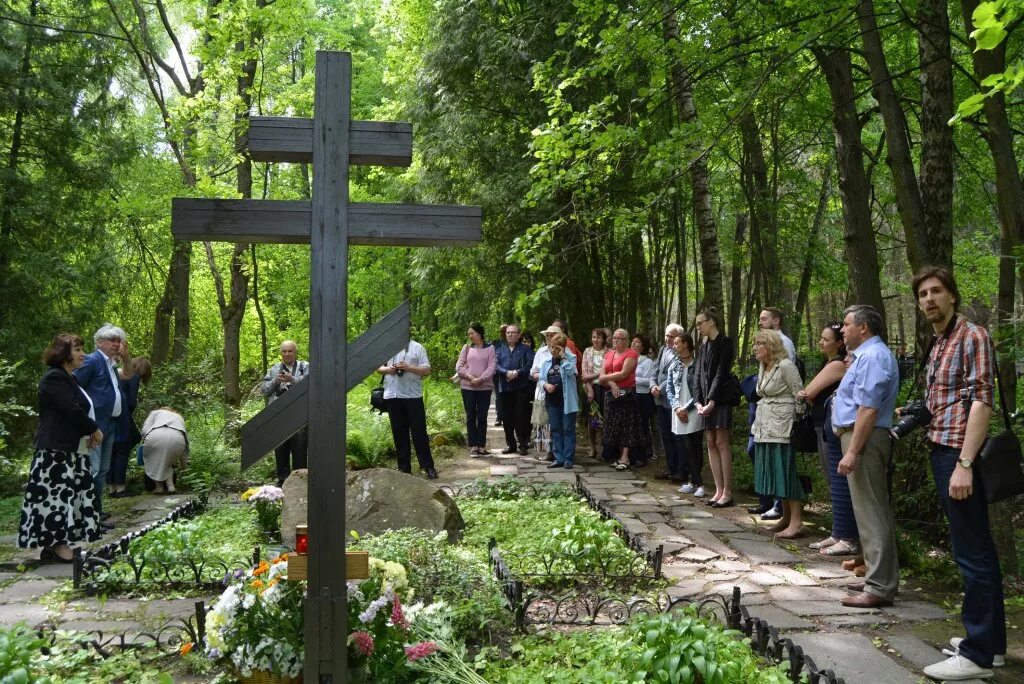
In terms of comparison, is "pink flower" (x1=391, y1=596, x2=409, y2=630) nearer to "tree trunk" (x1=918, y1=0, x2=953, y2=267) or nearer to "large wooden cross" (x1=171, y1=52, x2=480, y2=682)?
"large wooden cross" (x1=171, y1=52, x2=480, y2=682)

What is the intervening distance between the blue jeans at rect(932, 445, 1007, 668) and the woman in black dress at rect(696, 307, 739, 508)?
14.4ft

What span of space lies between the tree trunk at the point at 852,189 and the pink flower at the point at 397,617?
5.82 m

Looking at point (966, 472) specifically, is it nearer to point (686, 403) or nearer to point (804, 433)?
point (804, 433)

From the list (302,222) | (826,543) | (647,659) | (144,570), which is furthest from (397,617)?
(826,543)

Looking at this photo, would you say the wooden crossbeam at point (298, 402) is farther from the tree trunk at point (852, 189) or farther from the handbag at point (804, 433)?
the tree trunk at point (852, 189)

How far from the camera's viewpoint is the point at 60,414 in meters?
6.88

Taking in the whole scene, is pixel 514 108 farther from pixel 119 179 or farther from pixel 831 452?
pixel 831 452

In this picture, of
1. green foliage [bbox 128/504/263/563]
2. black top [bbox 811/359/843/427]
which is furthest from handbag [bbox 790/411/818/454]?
green foliage [bbox 128/504/263/563]

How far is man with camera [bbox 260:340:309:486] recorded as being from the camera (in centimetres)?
961

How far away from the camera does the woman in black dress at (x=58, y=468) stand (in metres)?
6.78

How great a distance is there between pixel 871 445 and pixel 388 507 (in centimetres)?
373

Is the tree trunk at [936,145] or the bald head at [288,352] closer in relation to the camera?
the tree trunk at [936,145]

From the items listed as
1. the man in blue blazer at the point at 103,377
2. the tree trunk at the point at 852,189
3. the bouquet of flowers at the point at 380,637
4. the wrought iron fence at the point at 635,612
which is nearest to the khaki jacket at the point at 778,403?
the tree trunk at the point at 852,189

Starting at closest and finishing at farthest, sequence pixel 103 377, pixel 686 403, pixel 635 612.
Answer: pixel 635 612
pixel 103 377
pixel 686 403
